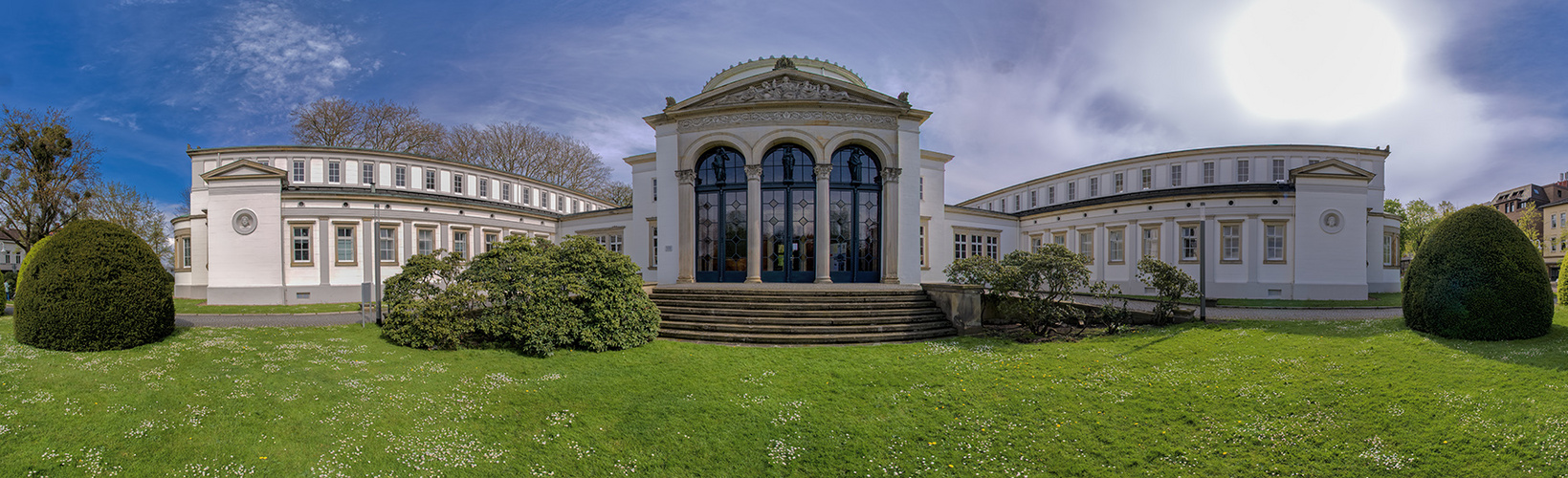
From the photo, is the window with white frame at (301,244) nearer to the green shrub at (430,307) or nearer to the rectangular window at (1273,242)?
the green shrub at (430,307)

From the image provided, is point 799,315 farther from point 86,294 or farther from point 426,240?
point 426,240

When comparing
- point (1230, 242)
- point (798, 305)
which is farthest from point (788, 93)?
point (1230, 242)

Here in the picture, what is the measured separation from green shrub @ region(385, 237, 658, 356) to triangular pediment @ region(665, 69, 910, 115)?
9004 millimetres

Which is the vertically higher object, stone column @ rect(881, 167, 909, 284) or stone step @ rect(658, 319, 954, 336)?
stone column @ rect(881, 167, 909, 284)

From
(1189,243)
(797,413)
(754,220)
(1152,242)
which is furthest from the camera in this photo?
(1152,242)

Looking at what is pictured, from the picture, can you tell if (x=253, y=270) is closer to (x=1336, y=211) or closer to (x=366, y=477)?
(x=366, y=477)

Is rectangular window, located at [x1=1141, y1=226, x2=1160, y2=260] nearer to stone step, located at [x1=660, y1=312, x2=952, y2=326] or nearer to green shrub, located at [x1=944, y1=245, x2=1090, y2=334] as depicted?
green shrub, located at [x1=944, y1=245, x2=1090, y2=334]

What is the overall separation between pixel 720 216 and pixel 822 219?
3691 mm

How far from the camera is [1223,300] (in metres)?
24.1

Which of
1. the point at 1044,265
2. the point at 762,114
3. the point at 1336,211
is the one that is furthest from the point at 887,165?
the point at 1336,211

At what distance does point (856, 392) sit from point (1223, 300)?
935 inches

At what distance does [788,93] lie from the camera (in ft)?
63.6

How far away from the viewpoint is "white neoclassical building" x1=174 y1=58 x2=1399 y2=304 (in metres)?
19.5

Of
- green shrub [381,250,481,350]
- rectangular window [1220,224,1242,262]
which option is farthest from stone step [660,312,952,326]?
rectangular window [1220,224,1242,262]
